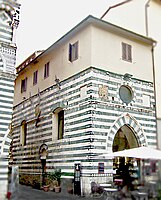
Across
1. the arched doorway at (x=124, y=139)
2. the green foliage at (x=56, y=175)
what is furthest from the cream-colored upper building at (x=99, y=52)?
the green foliage at (x=56, y=175)

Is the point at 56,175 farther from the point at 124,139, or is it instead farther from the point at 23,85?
the point at 23,85

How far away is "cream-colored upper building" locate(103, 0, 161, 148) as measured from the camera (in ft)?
51.9

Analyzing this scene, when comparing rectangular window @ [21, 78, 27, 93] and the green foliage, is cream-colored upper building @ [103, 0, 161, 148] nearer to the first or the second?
the green foliage

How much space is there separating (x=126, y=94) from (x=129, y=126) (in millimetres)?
1425

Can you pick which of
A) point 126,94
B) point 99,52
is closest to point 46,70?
point 99,52

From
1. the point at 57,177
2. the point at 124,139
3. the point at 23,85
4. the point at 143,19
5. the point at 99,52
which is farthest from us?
the point at 23,85

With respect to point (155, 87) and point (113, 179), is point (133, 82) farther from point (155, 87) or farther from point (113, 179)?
point (113, 179)

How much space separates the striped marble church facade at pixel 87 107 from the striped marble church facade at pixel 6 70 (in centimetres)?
312

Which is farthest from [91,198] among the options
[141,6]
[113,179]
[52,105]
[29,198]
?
[141,6]

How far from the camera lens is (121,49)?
47.4 ft

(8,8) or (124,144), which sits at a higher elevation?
(8,8)

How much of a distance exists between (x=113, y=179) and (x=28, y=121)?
23.8ft

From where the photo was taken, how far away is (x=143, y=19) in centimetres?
1594

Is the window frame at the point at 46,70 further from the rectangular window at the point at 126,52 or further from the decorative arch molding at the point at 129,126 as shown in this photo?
the decorative arch molding at the point at 129,126
